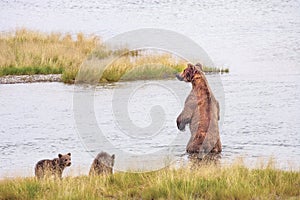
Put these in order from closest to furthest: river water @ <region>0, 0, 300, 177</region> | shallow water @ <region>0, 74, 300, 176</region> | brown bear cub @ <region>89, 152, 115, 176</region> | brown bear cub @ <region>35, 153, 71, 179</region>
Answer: brown bear cub @ <region>35, 153, 71, 179</region> → brown bear cub @ <region>89, 152, 115, 176</region> → shallow water @ <region>0, 74, 300, 176</region> → river water @ <region>0, 0, 300, 177</region>

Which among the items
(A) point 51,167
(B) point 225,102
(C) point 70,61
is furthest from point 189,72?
(C) point 70,61

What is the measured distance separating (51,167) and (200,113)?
10.5 ft

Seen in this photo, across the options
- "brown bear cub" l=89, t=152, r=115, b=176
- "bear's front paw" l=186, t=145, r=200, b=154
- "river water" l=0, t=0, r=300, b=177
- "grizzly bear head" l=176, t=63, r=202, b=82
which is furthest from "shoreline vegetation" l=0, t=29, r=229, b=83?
"brown bear cub" l=89, t=152, r=115, b=176

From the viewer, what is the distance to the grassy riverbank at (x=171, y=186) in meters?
8.11

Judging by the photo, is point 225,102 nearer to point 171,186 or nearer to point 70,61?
point 70,61

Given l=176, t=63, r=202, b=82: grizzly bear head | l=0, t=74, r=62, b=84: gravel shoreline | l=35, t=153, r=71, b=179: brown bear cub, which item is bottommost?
l=35, t=153, r=71, b=179: brown bear cub

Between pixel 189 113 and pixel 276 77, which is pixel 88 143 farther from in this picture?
pixel 276 77

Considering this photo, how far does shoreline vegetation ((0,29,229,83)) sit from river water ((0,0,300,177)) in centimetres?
78

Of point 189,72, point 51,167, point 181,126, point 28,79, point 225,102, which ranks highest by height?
point 189,72

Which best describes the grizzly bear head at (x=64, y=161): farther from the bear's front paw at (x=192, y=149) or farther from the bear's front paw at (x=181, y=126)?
the bear's front paw at (x=192, y=149)

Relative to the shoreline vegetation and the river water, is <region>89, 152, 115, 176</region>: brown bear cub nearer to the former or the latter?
the river water

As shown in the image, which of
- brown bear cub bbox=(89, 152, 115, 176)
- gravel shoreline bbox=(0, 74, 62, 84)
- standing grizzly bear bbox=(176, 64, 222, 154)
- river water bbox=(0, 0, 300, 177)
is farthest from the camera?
gravel shoreline bbox=(0, 74, 62, 84)

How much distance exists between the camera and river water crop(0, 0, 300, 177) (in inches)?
571

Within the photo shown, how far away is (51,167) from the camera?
10.9 meters
